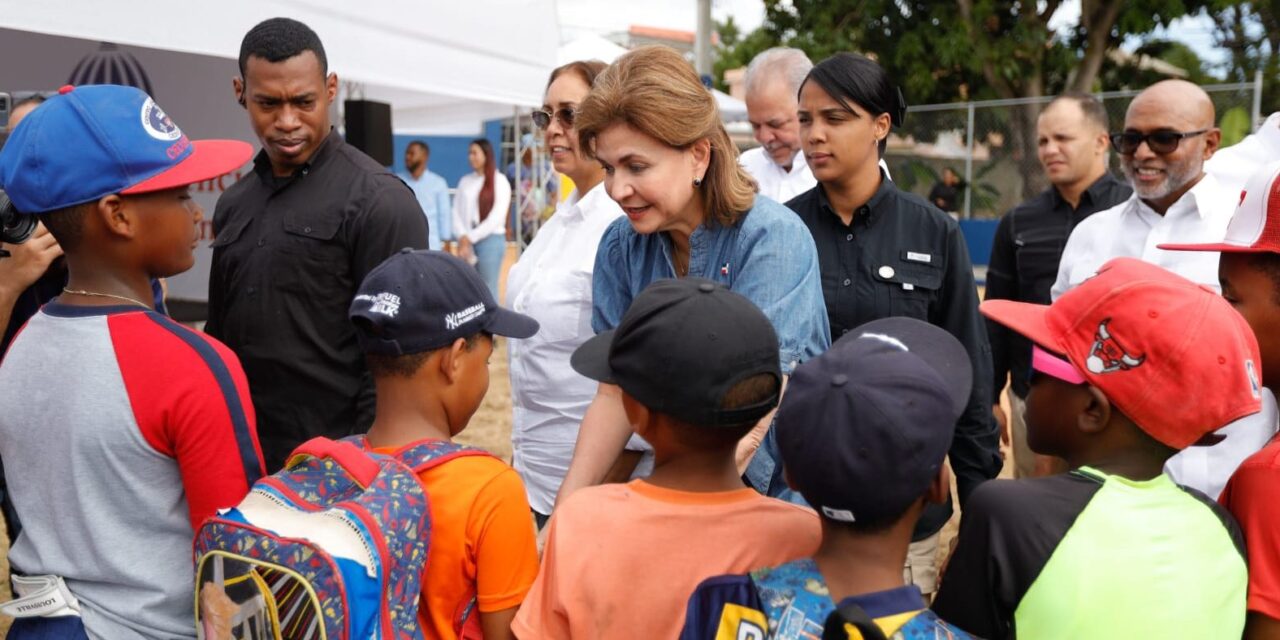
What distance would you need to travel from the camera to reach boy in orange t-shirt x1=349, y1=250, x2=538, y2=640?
6.01ft

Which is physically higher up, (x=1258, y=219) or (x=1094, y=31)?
(x=1094, y=31)

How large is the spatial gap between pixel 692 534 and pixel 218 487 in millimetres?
884

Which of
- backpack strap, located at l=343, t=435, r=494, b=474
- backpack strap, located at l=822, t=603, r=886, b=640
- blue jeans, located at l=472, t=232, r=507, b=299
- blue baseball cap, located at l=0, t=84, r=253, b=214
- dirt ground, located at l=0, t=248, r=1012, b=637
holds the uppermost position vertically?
blue baseball cap, located at l=0, t=84, r=253, b=214

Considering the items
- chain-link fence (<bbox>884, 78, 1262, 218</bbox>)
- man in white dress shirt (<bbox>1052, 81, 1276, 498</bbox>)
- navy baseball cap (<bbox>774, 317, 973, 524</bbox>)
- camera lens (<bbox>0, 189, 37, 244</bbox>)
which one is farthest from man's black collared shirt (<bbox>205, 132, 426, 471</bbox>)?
chain-link fence (<bbox>884, 78, 1262, 218</bbox>)

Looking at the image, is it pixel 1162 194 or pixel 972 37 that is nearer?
pixel 1162 194

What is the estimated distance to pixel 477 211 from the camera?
12.0 meters

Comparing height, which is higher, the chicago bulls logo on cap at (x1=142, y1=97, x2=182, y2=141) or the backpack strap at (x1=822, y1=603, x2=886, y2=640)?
the chicago bulls logo on cap at (x1=142, y1=97, x2=182, y2=141)

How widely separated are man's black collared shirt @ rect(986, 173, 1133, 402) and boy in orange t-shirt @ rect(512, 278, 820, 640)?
9.40 ft

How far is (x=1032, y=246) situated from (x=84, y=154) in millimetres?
3795

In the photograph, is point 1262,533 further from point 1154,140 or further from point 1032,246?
point 1032,246

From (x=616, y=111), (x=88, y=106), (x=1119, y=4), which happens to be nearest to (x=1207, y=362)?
(x=616, y=111)

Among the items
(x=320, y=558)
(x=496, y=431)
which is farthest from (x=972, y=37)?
(x=320, y=558)

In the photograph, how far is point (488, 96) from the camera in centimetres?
732

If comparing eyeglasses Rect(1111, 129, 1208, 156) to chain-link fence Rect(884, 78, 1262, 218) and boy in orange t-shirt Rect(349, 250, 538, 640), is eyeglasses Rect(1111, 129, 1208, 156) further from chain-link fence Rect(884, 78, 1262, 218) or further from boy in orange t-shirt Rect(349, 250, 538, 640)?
chain-link fence Rect(884, 78, 1262, 218)
